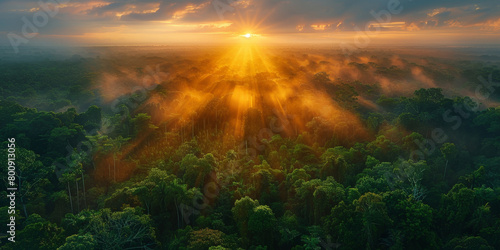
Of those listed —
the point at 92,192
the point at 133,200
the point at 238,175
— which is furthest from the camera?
the point at 238,175

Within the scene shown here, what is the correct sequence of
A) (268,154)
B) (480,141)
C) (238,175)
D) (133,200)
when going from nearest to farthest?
1. (133,200)
2. (238,175)
3. (268,154)
4. (480,141)

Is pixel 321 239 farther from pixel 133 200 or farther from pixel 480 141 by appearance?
pixel 480 141

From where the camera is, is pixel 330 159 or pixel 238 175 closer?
pixel 330 159

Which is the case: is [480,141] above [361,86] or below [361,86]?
below

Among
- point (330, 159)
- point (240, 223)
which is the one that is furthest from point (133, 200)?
point (330, 159)

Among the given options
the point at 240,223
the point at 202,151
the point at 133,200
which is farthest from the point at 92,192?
the point at 240,223

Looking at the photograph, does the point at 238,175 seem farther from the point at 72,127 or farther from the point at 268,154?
the point at 72,127

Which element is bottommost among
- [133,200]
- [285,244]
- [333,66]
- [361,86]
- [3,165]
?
[285,244]
